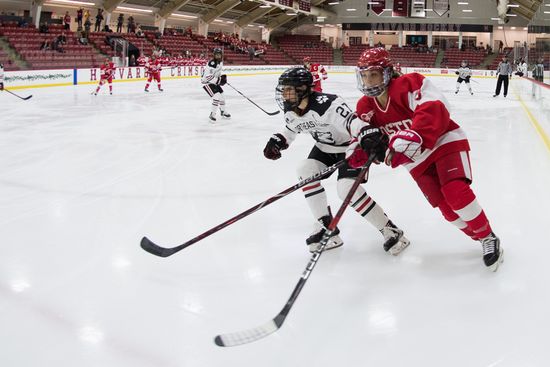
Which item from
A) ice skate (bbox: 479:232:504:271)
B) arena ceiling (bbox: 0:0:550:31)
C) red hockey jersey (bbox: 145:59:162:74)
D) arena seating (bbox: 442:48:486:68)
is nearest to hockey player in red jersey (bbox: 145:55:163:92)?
red hockey jersey (bbox: 145:59:162:74)

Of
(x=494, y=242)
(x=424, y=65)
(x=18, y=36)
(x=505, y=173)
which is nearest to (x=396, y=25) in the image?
(x=424, y=65)

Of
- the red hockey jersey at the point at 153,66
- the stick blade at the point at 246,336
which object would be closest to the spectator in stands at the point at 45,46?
the red hockey jersey at the point at 153,66

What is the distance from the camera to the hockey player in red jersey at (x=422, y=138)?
2104 mm

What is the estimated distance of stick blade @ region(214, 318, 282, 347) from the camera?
5.37 feet

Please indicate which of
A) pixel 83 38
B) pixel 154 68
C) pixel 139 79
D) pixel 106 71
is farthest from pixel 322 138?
pixel 83 38

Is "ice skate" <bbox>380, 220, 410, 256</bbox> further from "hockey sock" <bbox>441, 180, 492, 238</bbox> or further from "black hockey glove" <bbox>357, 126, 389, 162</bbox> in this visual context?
"black hockey glove" <bbox>357, 126, 389, 162</bbox>

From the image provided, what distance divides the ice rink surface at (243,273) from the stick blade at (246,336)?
0.05m

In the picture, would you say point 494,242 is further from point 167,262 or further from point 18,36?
point 18,36

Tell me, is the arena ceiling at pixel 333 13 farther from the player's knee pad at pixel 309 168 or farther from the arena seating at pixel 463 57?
the player's knee pad at pixel 309 168

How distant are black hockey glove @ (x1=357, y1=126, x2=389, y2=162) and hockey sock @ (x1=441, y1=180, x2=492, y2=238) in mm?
327

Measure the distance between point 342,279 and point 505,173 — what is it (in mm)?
2755

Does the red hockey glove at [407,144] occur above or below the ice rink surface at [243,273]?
above

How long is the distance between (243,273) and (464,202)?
3.36ft

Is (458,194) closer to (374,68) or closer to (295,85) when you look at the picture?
(374,68)
